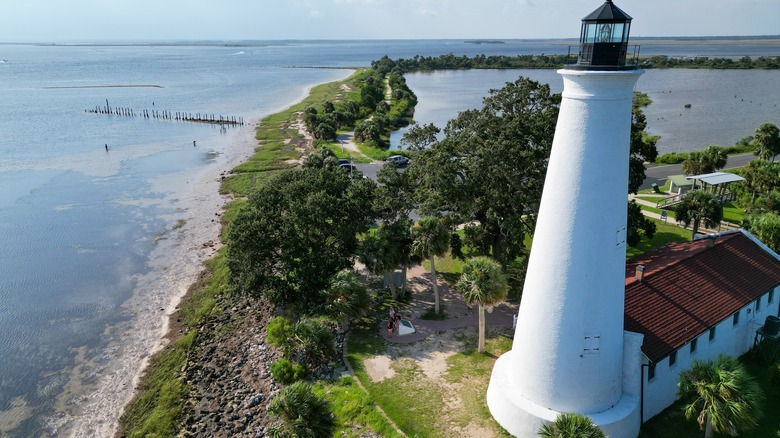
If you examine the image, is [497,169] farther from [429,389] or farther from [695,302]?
[429,389]

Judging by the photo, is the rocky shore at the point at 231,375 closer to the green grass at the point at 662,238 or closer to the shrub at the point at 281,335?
the shrub at the point at 281,335

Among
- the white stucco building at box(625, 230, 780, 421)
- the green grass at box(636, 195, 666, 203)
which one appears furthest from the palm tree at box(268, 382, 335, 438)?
the green grass at box(636, 195, 666, 203)

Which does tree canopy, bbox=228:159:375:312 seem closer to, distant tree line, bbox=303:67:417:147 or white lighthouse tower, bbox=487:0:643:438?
white lighthouse tower, bbox=487:0:643:438

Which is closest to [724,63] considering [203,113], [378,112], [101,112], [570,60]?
[378,112]

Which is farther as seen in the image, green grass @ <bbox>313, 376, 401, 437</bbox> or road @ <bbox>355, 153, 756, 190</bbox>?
road @ <bbox>355, 153, 756, 190</bbox>

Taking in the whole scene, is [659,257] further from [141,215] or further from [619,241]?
[141,215]

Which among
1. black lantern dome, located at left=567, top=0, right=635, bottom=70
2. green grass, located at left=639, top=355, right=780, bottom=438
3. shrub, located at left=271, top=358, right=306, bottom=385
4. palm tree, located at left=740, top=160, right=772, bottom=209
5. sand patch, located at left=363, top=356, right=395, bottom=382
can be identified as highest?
black lantern dome, located at left=567, top=0, right=635, bottom=70
